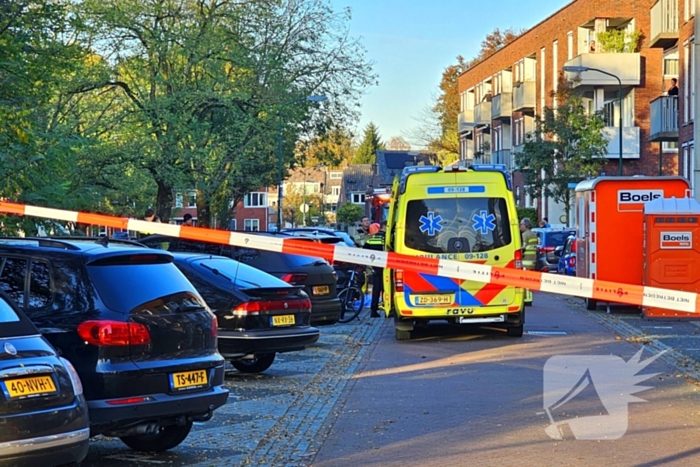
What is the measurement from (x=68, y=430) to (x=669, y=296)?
4254 mm

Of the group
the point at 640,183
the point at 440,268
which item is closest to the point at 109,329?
the point at 440,268

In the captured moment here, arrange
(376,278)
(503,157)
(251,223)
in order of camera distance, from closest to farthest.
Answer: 1. (376,278)
2. (503,157)
3. (251,223)

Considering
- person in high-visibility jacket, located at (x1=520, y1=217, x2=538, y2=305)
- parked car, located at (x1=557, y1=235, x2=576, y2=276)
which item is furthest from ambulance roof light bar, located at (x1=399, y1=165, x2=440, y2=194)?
parked car, located at (x1=557, y1=235, x2=576, y2=276)

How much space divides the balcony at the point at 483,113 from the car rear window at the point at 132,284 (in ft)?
229

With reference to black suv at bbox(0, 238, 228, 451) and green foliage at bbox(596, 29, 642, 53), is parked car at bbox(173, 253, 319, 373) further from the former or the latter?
green foliage at bbox(596, 29, 642, 53)

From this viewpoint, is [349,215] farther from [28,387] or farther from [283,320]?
[28,387]

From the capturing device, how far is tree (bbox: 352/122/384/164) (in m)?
153

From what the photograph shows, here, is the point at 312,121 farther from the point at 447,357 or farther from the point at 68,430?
the point at 68,430

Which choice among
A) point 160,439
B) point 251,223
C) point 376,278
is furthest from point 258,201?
point 160,439

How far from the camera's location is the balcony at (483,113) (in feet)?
253

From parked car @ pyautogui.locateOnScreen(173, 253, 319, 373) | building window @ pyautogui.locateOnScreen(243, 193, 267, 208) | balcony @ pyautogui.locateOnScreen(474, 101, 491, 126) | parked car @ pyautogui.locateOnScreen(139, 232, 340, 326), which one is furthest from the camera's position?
building window @ pyautogui.locateOnScreen(243, 193, 267, 208)

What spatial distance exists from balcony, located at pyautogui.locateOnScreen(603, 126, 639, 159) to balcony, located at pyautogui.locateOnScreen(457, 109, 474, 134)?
102 ft

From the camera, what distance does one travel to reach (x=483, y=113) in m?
77.7

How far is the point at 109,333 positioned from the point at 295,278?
31.6 feet
